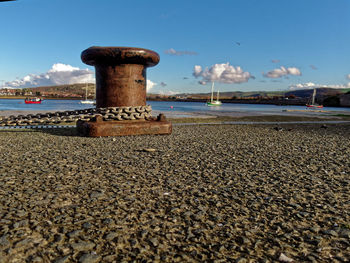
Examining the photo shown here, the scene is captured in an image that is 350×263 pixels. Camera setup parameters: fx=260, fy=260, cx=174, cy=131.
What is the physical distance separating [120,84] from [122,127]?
3.44 ft

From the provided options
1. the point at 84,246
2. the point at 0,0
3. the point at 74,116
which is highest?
the point at 0,0

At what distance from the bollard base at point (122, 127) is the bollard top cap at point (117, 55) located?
1.38m

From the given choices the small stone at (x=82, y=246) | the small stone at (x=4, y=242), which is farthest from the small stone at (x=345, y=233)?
the small stone at (x=4, y=242)

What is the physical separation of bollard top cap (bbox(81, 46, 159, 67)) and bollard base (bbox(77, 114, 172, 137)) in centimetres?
138

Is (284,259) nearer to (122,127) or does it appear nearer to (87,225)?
(87,225)

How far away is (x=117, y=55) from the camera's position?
5.92 metres

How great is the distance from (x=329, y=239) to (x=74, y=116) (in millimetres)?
5948

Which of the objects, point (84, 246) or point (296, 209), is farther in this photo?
point (296, 209)

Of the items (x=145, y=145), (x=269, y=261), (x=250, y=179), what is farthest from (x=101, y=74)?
(x=269, y=261)

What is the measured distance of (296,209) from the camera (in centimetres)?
219

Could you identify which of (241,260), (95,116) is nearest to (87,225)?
(241,260)

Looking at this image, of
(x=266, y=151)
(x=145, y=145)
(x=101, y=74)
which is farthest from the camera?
(x=101, y=74)

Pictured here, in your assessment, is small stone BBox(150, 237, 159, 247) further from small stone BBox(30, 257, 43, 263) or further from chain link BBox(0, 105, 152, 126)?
chain link BBox(0, 105, 152, 126)

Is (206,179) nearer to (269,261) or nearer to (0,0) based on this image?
(269,261)
